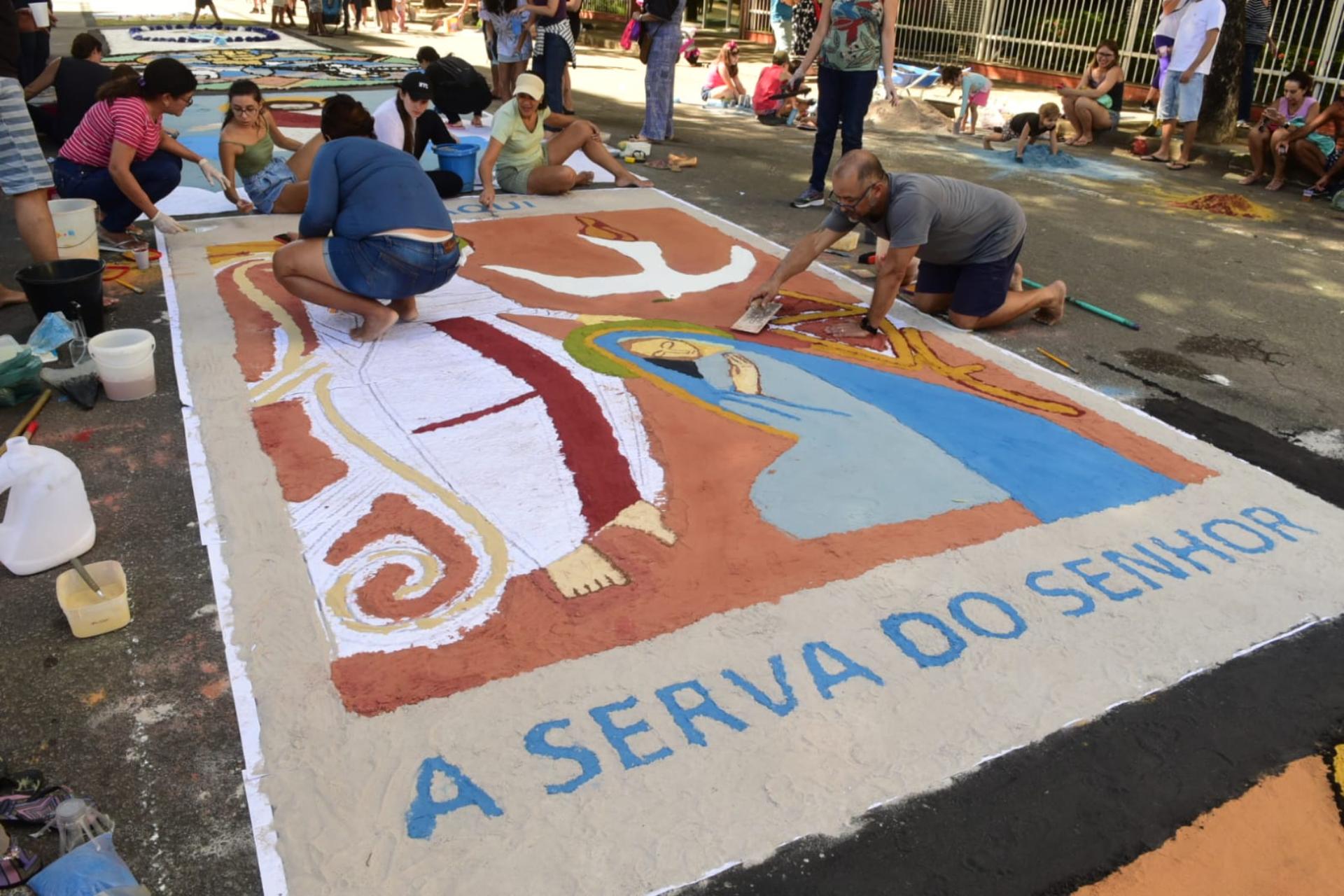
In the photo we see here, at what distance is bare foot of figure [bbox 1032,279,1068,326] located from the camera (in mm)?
4969

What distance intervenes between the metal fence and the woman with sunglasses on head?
1.86 meters

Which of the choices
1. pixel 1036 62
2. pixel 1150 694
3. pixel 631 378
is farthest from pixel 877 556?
pixel 1036 62

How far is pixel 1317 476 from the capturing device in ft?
11.8

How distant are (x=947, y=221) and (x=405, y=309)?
2.62 m

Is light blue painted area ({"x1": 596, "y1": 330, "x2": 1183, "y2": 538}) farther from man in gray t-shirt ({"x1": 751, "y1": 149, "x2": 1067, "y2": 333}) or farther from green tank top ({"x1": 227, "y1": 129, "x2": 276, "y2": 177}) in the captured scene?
green tank top ({"x1": 227, "y1": 129, "x2": 276, "y2": 177})

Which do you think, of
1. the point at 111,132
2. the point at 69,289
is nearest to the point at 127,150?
the point at 111,132

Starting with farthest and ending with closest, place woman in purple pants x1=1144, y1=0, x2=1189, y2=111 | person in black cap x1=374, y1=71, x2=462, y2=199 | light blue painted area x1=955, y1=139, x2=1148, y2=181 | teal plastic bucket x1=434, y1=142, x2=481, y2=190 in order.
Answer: woman in purple pants x1=1144, y1=0, x2=1189, y2=111 < light blue painted area x1=955, y1=139, x2=1148, y2=181 < teal plastic bucket x1=434, y1=142, x2=481, y2=190 < person in black cap x1=374, y1=71, x2=462, y2=199

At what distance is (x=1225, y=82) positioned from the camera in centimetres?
981

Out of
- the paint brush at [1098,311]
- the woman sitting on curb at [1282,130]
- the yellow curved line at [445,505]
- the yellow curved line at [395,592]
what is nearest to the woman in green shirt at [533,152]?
the yellow curved line at [445,505]

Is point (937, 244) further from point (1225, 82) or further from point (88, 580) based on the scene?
point (1225, 82)

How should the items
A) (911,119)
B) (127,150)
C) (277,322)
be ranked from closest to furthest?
(277,322) → (127,150) → (911,119)

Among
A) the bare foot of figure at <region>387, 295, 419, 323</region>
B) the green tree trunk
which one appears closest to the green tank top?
the bare foot of figure at <region>387, 295, 419, 323</region>

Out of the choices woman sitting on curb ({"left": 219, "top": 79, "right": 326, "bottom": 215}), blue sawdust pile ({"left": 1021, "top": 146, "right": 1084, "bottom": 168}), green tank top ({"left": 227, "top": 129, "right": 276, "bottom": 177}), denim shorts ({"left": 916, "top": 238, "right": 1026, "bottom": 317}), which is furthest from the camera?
blue sawdust pile ({"left": 1021, "top": 146, "right": 1084, "bottom": 168})

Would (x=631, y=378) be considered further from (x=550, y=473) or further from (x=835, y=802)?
(x=835, y=802)
